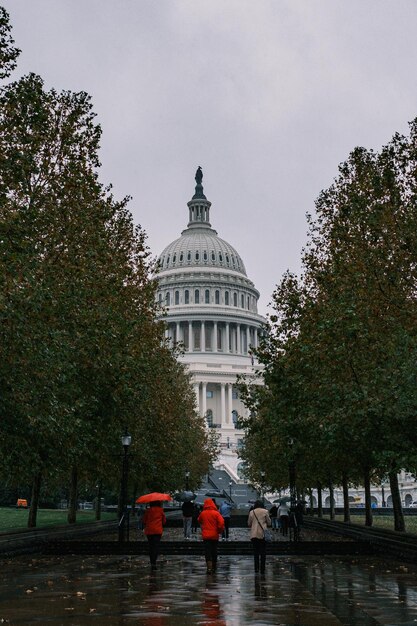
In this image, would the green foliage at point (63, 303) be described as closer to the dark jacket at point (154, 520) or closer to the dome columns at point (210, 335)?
the dark jacket at point (154, 520)

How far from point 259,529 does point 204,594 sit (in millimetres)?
4706

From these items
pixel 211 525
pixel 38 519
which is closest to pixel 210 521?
pixel 211 525

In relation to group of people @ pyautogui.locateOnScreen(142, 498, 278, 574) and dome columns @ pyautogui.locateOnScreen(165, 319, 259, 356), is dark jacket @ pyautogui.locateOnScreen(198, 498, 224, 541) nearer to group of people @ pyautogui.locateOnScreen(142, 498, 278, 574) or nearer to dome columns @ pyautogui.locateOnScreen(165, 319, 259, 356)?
group of people @ pyautogui.locateOnScreen(142, 498, 278, 574)

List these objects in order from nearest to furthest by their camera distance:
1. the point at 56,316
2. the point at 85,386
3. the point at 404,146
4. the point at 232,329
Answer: the point at 56,316, the point at 404,146, the point at 85,386, the point at 232,329

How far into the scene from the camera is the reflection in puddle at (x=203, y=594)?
13453mm

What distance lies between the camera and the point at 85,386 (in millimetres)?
31281

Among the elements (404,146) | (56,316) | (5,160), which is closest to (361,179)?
(404,146)

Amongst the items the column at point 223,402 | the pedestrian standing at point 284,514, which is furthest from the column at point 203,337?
the pedestrian standing at point 284,514

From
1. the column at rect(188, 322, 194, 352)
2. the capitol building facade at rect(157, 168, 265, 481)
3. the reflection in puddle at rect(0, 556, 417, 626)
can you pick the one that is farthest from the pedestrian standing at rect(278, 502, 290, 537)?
the column at rect(188, 322, 194, 352)

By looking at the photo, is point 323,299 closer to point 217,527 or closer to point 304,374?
point 304,374

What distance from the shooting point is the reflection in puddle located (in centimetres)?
1345

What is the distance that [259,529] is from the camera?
70.3ft

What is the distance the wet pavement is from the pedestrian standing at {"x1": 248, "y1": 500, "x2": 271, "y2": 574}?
1.46ft

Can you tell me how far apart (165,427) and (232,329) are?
147318 millimetres
